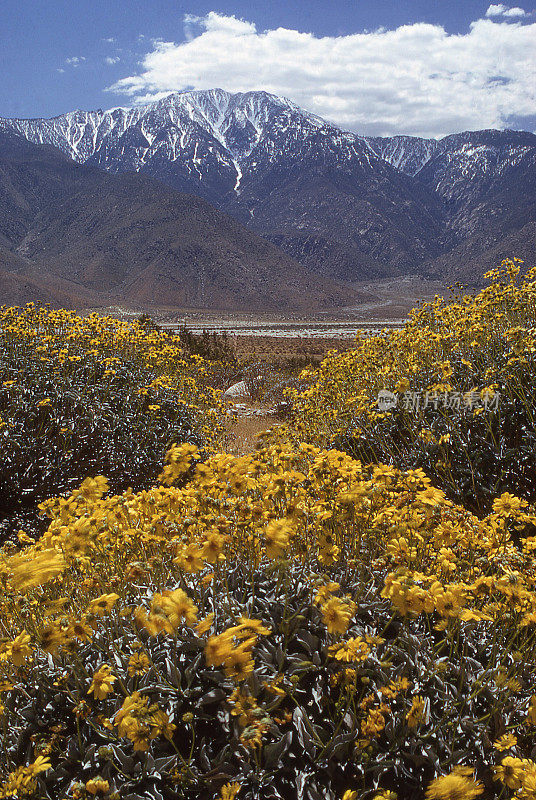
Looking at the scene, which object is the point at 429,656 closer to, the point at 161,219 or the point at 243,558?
the point at 243,558

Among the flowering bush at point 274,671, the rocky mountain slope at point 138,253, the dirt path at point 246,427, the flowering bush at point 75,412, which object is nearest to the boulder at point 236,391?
the dirt path at point 246,427

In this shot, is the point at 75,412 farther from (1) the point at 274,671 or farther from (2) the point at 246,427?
(2) the point at 246,427

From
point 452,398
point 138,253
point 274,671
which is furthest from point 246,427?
Answer: point 138,253

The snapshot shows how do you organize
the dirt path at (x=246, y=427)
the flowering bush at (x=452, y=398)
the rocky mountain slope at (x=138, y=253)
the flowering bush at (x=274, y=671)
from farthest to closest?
the rocky mountain slope at (x=138, y=253) < the dirt path at (x=246, y=427) < the flowering bush at (x=452, y=398) < the flowering bush at (x=274, y=671)

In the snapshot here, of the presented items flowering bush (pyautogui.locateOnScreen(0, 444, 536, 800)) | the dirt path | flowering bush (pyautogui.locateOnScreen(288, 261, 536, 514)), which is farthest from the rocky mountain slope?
flowering bush (pyautogui.locateOnScreen(0, 444, 536, 800))

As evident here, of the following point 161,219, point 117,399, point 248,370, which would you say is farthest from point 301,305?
point 117,399

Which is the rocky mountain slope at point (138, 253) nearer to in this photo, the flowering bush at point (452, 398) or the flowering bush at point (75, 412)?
the flowering bush at point (75, 412)
